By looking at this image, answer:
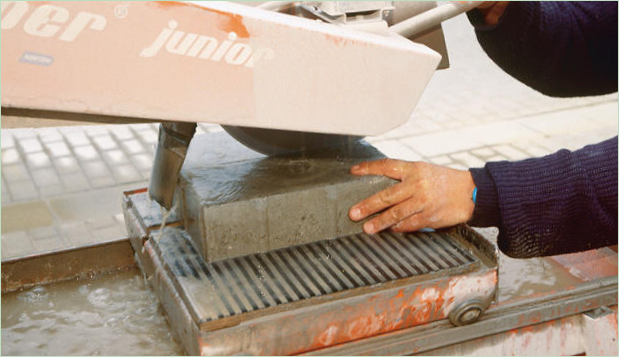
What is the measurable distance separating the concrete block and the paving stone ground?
145 centimetres

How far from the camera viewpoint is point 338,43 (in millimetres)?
1149

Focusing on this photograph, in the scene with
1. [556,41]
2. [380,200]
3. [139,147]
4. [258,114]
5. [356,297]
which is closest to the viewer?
[258,114]

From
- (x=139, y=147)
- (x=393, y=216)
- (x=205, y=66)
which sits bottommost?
(x=139, y=147)

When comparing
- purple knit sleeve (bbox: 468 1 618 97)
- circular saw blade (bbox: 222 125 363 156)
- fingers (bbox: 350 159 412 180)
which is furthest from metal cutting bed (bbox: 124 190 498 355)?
purple knit sleeve (bbox: 468 1 618 97)

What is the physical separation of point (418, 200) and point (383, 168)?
0.11 m

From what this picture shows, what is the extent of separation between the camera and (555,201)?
1.43 metres

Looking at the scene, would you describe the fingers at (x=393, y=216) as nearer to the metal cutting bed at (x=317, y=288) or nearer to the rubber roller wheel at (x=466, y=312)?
the metal cutting bed at (x=317, y=288)

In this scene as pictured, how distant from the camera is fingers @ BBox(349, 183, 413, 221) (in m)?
1.50

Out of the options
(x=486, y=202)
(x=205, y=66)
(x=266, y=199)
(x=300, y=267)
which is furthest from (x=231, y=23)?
(x=486, y=202)

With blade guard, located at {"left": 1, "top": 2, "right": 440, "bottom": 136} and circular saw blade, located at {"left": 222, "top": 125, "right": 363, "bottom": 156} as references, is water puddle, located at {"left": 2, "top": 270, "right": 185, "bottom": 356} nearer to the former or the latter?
circular saw blade, located at {"left": 222, "top": 125, "right": 363, "bottom": 156}

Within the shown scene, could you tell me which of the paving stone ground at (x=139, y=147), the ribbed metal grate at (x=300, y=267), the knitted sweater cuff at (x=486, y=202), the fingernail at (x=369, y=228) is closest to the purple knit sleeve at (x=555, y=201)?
the knitted sweater cuff at (x=486, y=202)

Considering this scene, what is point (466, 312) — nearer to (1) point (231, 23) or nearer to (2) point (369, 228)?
(2) point (369, 228)

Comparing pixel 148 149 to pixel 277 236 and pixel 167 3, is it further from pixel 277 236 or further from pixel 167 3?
pixel 167 3

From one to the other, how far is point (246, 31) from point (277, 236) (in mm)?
519
